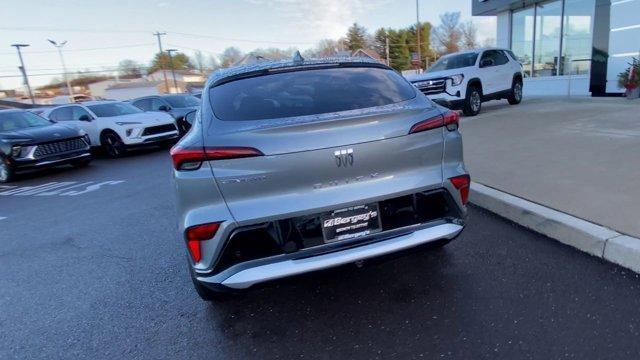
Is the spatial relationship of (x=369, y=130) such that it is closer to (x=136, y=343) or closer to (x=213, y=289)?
(x=213, y=289)

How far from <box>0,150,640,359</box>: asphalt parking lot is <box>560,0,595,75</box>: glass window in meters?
12.6

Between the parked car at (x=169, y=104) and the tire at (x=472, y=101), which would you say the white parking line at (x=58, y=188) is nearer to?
the parked car at (x=169, y=104)

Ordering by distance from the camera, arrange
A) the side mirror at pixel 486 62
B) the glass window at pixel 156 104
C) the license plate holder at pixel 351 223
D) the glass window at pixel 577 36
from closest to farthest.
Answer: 1. the license plate holder at pixel 351 223
2. the side mirror at pixel 486 62
3. the glass window at pixel 577 36
4. the glass window at pixel 156 104

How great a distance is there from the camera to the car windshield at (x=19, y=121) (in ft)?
33.7

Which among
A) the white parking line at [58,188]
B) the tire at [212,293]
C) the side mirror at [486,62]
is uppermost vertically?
the side mirror at [486,62]

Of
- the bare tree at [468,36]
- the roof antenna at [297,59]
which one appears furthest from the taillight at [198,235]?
the bare tree at [468,36]

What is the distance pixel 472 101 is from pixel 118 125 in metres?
10.2

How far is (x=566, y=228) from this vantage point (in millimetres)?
3539

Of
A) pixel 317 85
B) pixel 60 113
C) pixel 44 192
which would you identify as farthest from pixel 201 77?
pixel 317 85

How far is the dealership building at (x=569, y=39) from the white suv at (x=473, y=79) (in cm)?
232

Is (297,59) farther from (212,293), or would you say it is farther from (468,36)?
(468,36)

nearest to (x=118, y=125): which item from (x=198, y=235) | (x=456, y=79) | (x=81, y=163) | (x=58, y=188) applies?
(x=81, y=163)

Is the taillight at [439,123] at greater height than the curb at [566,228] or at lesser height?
greater

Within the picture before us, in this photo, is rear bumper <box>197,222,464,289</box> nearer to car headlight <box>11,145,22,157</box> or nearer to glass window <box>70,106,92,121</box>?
car headlight <box>11,145,22,157</box>
